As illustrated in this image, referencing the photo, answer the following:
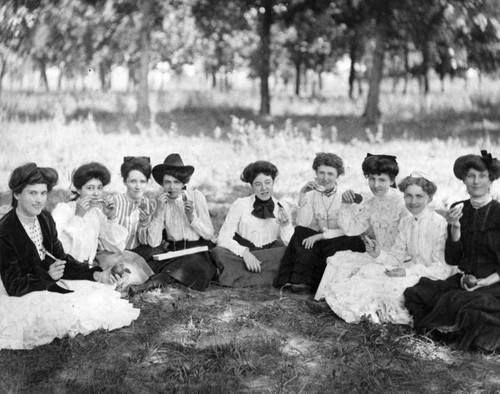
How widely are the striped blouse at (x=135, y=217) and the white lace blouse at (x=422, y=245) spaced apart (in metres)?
2.06

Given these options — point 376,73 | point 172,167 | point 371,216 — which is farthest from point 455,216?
point 376,73

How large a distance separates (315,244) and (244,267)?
0.68 m

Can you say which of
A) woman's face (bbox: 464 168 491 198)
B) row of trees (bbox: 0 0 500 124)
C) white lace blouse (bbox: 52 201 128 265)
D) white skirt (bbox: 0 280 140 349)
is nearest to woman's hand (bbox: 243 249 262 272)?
white lace blouse (bbox: 52 201 128 265)

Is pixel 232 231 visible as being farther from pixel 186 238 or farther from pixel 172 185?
pixel 172 185

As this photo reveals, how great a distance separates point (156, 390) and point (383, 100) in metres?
15.4

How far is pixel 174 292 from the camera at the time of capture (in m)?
5.37

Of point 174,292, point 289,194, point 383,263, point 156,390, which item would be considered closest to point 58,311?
point 156,390

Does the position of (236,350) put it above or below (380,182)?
below

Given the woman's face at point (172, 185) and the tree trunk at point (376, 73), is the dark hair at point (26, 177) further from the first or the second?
the tree trunk at point (376, 73)

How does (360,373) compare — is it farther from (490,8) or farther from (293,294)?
(490,8)

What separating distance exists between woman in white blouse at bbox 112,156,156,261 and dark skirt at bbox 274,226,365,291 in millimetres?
1209

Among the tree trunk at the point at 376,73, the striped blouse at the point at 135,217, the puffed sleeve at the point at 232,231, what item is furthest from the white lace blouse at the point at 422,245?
the tree trunk at the point at 376,73

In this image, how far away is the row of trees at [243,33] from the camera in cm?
1056

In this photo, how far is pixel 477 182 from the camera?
444 cm
